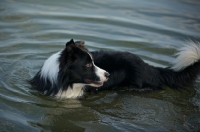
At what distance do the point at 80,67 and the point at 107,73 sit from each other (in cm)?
52

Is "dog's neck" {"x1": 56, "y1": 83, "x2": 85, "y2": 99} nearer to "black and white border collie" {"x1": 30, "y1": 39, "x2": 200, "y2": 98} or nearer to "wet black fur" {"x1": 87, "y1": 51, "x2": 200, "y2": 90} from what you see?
"black and white border collie" {"x1": 30, "y1": 39, "x2": 200, "y2": 98}

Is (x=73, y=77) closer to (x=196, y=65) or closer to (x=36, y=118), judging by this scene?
(x=36, y=118)

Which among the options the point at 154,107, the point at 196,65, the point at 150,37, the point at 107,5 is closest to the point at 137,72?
the point at 154,107

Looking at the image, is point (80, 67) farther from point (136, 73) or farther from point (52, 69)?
point (136, 73)

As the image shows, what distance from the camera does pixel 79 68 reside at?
19.2 ft

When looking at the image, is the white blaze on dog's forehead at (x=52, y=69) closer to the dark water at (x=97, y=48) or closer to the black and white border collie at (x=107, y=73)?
the black and white border collie at (x=107, y=73)

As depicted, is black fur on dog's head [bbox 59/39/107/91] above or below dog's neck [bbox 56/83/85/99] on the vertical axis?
above

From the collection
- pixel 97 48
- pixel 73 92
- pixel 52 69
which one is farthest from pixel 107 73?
pixel 97 48

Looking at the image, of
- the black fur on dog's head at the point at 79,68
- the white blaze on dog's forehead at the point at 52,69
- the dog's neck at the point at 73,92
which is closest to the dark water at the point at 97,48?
the dog's neck at the point at 73,92

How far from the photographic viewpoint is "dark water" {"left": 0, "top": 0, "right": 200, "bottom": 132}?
5.71 m

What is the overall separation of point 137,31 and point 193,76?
3771 millimetres

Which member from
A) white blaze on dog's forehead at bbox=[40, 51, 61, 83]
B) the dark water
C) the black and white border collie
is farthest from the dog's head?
the dark water

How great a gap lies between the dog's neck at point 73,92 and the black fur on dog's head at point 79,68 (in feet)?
0.64

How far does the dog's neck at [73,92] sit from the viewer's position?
6.26m
